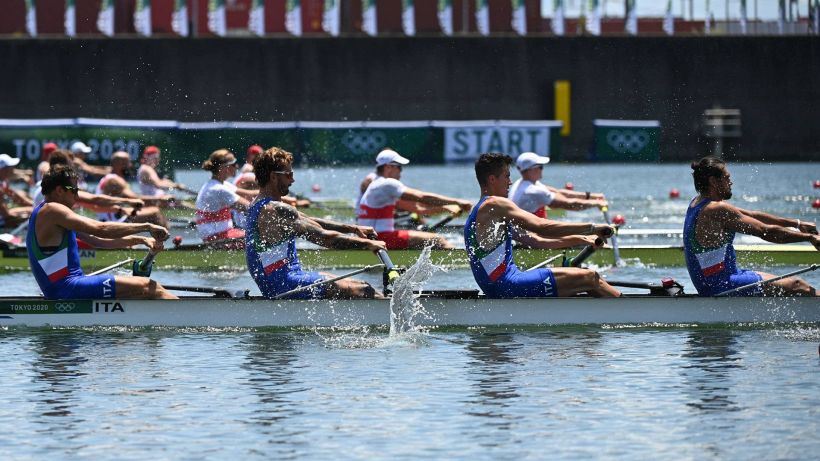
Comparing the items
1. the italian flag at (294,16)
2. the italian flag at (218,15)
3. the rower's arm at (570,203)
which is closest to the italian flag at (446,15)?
the italian flag at (294,16)

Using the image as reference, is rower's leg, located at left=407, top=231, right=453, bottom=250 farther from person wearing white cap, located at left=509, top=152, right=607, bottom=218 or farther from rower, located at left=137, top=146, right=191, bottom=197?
rower, located at left=137, top=146, right=191, bottom=197

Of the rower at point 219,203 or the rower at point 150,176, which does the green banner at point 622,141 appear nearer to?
the rower at point 150,176

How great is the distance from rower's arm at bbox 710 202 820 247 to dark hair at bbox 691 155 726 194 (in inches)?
8.3

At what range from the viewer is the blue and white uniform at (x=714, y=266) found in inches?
546

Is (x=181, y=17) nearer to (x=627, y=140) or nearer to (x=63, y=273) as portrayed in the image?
(x=627, y=140)

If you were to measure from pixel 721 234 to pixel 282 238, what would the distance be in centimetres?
379

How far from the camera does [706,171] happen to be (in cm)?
1364

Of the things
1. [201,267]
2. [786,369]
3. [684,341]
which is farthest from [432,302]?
[201,267]

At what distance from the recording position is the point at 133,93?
190 ft

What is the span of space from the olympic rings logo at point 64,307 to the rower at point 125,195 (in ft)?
22.7

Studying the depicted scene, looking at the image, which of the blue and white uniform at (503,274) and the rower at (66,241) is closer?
the rower at (66,241)

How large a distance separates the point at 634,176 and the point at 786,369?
3638 centimetres

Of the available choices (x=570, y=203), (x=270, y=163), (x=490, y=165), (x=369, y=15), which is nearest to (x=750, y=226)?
(x=490, y=165)

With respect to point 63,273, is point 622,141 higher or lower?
higher
